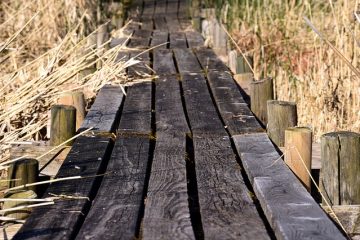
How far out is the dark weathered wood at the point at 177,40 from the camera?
9.20 m

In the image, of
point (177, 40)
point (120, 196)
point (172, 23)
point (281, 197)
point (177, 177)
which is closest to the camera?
point (281, 197)

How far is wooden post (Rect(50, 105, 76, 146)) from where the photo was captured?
4773 mm

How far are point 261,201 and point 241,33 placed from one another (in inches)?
225

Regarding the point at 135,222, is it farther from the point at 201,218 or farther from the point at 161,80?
the point at 161,80

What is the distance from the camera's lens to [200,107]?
5777 mm

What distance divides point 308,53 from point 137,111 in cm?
302

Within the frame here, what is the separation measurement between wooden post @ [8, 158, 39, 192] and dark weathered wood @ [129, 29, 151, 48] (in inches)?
207

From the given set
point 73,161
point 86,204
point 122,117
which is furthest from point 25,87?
point 86,204

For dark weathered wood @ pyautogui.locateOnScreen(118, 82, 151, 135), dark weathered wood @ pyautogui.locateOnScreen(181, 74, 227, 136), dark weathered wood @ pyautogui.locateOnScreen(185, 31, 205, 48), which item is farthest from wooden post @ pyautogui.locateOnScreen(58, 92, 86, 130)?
dark weathered wood @ pyautogui.locateOnScreen(185, 31, 205, 48)

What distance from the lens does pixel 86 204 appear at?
3.57m

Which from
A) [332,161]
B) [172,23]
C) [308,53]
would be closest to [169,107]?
[332,161]

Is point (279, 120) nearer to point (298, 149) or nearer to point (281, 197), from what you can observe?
point (298, 149)

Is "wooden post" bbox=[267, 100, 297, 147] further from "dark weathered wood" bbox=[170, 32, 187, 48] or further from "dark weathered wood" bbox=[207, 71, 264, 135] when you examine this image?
"dark weathered wood" bbox=[170, 32, 187, 48]

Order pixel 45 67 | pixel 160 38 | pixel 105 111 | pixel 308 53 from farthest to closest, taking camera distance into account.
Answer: pixel 160 38 → pixel 308 53 → pixel 45 67 → pixel 105 111
